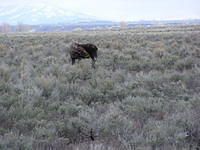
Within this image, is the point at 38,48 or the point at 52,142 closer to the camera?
the point at 52,142

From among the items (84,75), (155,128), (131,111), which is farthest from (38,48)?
(155,128)

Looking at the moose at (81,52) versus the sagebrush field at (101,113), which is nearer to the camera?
the sagebrush field at (101,113)

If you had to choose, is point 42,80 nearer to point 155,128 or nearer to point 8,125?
point 8,125

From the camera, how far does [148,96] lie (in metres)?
7.02

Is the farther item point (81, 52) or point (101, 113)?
point (81, 52)

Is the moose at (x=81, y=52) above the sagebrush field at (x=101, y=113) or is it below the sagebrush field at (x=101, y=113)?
above

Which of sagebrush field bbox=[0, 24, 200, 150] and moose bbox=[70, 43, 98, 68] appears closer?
sagebrush field bbox=[0, 24, 200, 150]

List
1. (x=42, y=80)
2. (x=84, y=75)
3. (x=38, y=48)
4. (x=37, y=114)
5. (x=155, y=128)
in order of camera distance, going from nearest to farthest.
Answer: (x=155, y=128) < (x=37, y=114) < (x=42, y=80) < (x=84, y=75) < (x=38, y=48)

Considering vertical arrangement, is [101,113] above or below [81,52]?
below

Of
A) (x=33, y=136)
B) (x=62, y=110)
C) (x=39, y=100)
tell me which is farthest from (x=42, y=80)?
(x=33, y=136)

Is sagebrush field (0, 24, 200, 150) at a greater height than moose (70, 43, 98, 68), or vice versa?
moose (70, 43, 98, 68)

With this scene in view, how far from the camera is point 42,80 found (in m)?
8.02

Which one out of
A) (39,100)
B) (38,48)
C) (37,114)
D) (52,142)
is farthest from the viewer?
(38,48)

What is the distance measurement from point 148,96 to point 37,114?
3.06 m
